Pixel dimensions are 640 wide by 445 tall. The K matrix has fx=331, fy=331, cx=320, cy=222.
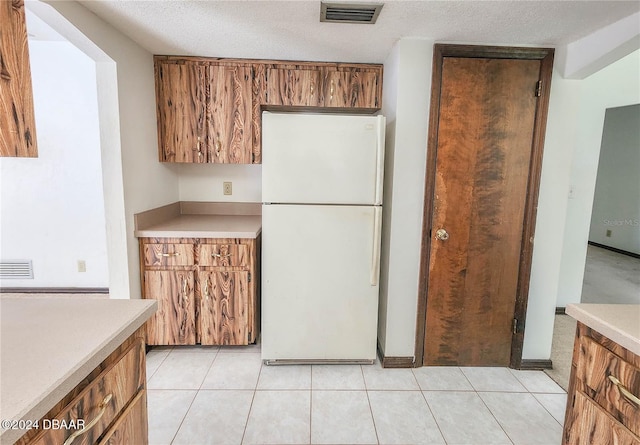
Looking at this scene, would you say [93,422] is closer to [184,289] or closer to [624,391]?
[624,391]

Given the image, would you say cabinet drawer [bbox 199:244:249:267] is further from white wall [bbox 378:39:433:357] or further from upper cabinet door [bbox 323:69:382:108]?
upper cabinet door [bbox 323:69:382:108]

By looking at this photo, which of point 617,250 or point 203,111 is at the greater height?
point 203,111

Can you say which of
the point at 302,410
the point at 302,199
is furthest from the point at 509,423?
the point at 302,199

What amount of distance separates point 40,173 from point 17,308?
281cm

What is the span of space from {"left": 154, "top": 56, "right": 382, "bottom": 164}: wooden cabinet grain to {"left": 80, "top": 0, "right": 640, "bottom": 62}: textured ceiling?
0.19m

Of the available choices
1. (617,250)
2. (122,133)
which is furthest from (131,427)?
(617,250)

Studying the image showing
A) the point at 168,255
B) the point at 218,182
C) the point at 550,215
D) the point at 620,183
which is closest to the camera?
the point at 550,215

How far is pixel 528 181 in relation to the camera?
212 cm

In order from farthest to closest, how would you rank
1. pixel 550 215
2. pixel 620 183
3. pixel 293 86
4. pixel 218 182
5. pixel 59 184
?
pixel 620 183
pixel 59 184
pixel 218 182
pixel 293 86
pixel 550 215

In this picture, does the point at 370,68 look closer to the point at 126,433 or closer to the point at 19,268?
the point at 126,433

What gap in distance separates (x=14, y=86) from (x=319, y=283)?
1.71 meters

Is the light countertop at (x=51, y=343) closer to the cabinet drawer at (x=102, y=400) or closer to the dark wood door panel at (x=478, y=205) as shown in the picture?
the cabinet drawer at (x=102, y=400)

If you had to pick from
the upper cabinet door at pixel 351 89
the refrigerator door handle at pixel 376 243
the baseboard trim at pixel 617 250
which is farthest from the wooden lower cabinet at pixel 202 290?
the baseboard trim at pixel 617 250

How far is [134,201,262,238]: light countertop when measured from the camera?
2.24m
